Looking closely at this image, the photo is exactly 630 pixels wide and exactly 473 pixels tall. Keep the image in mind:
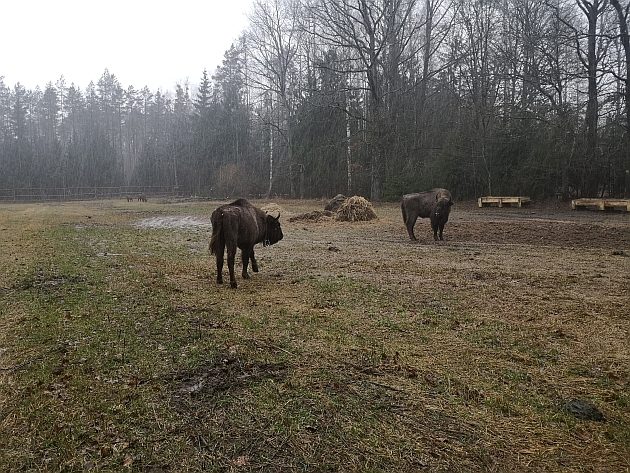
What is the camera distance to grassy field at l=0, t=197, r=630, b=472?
2887 millimetres

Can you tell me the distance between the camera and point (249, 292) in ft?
22.8

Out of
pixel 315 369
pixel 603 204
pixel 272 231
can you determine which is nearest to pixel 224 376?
pixel 315 369

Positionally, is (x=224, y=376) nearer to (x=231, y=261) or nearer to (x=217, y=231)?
(x=231, y=261)

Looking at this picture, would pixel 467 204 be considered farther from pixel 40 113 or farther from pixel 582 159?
pixel 40 113

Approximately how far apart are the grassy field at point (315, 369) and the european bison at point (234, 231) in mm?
453

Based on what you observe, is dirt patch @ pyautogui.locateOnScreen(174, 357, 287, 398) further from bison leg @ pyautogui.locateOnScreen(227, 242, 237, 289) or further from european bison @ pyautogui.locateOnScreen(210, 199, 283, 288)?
european bison @ pyautogui.locateOnScreen(210, 199, 283, 288)

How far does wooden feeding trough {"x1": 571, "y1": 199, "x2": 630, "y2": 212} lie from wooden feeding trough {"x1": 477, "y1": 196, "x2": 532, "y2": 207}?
8.84 ft

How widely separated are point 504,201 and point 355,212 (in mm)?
9708

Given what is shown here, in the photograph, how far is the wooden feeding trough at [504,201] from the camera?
23859 mm

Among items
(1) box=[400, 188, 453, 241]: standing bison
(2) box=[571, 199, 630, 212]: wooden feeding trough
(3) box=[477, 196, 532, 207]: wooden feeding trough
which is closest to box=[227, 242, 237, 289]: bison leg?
(1) box=[400, 188, 453, 241]: standing bison

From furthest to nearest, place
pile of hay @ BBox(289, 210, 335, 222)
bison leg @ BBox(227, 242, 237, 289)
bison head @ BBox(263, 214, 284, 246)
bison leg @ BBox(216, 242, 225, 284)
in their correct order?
pile of hay @ BBox(289, 210, 335, 222) → bison head @ BBox(263, 214, 284, 246) → bison leg @ BBox(216, 242, 225, 284) → bison leg @ BBox(227, 242, 237, 289)

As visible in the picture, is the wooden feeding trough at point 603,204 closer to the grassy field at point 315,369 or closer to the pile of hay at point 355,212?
the pile of hay at point 355,212

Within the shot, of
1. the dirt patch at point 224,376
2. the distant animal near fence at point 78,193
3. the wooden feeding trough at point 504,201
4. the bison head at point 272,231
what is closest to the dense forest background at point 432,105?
the wooden feeding trough at point 504,201

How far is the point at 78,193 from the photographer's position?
54.5 meters
